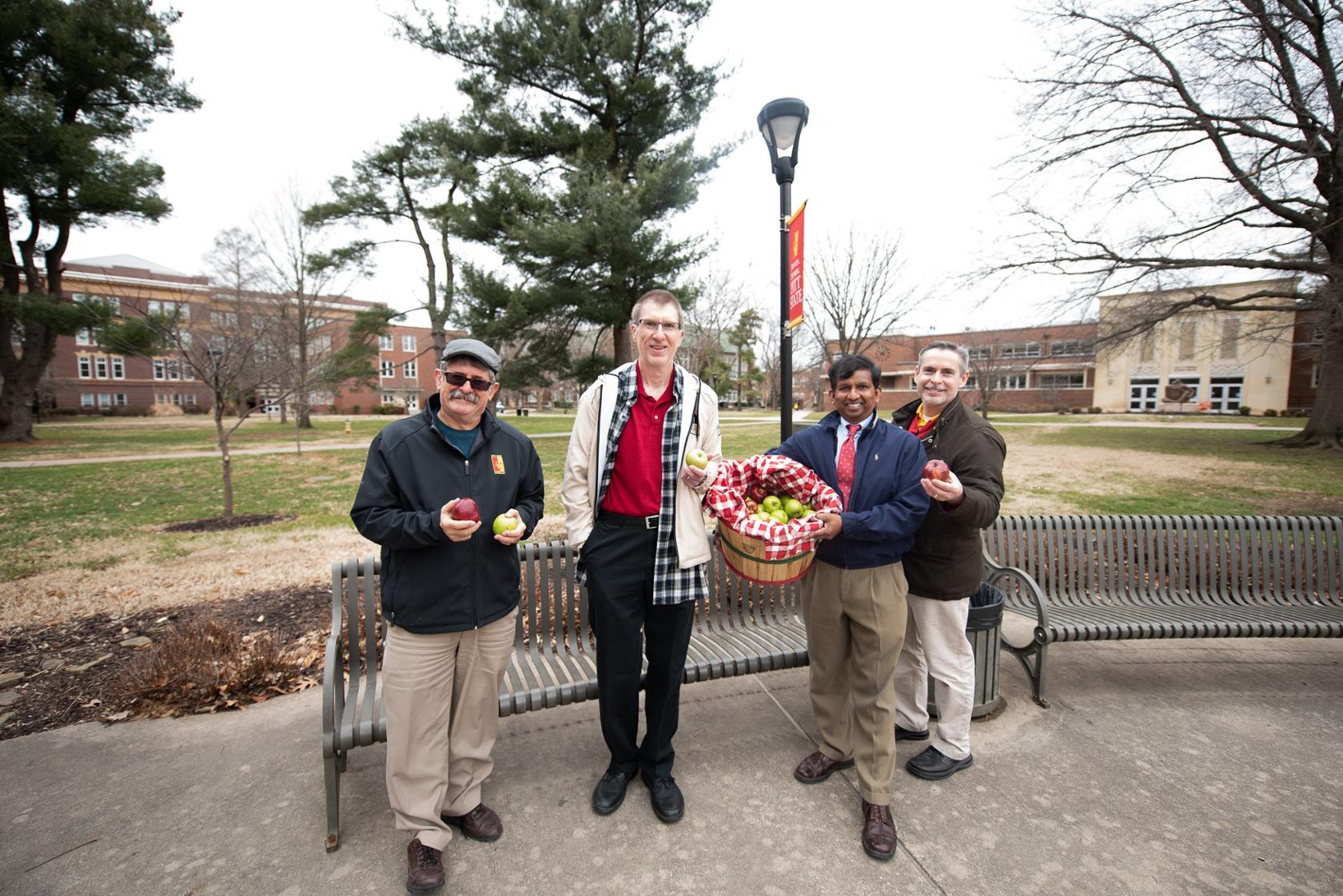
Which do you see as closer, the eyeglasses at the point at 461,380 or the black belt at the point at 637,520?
the eyeglasses at the point at 461,380

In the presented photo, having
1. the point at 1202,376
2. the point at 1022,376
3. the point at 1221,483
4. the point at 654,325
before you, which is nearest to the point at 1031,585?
the point at 654,325

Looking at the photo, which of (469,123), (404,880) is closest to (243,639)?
(404,880)

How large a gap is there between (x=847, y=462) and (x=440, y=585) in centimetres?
175

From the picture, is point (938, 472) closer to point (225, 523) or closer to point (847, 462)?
point (847, 462)

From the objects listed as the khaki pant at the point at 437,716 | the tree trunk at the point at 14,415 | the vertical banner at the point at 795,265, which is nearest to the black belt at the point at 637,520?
the khaki pant at the point at 437,716

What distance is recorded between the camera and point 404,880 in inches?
86.5

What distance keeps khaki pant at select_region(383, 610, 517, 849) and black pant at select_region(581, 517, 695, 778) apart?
0.41 meters

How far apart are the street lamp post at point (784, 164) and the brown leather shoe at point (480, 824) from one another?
291 cm

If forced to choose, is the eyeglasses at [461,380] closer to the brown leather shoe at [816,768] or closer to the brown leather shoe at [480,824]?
the brown leather shoe at [480,824]

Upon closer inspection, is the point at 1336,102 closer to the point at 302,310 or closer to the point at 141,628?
the point at 141,628

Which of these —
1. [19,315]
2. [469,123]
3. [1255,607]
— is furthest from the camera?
[19,315]

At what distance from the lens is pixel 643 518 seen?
2477 millimetres

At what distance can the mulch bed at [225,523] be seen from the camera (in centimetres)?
795

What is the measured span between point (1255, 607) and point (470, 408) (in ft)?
17.2
